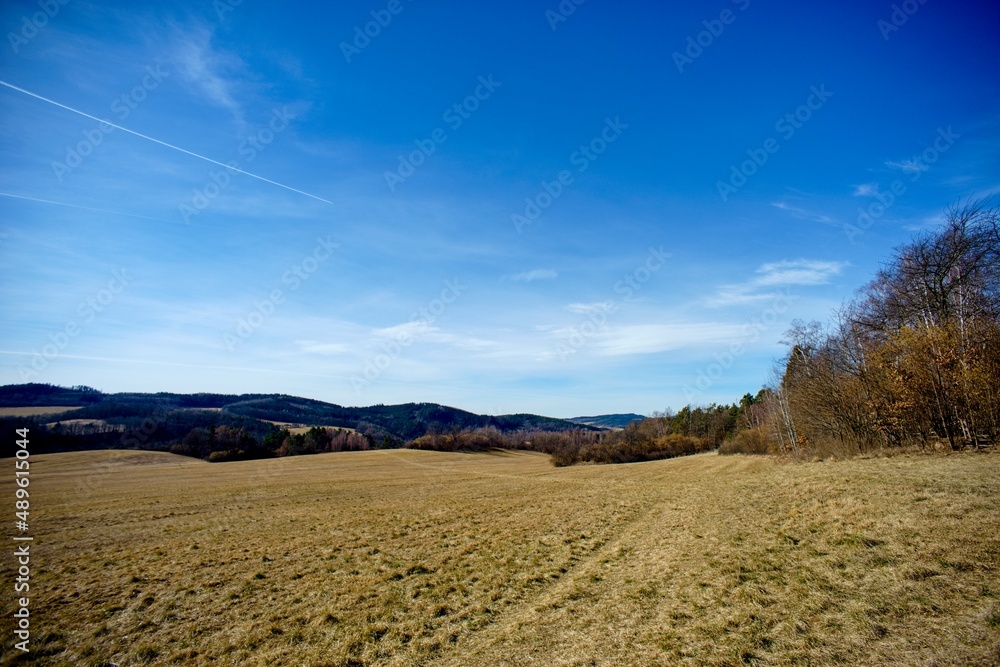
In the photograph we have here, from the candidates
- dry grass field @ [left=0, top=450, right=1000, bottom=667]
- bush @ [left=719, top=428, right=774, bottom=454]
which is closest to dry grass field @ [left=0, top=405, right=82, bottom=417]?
dry grass field @ [left=0, top=450, right=1000, bottom=667]

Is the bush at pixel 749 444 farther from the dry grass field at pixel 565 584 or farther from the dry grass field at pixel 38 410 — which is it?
the dry grass field at pixel 38 410

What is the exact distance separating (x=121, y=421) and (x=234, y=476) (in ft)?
317

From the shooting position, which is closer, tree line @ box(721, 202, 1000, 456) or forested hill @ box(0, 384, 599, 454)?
tree line @ box(721, 202, 1000, 456)

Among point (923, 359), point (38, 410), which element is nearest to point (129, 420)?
point (38, 410)

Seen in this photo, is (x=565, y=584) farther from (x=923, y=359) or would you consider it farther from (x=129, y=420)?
(x=129, y=420)

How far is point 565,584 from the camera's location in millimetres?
10398

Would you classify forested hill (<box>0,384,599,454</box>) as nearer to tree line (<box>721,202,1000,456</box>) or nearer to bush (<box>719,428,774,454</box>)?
bush (<box>719,428,774,454</box>)

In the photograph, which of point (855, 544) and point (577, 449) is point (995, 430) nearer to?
point (855, 544)

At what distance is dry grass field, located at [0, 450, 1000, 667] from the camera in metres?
6.64

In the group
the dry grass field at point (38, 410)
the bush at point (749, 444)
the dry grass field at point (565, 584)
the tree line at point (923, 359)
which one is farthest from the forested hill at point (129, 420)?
the tree line at point (923, 359)

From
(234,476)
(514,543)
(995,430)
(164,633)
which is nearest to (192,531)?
(164,633)

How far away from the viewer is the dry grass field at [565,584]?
6.64 metres

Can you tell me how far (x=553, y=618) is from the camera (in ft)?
27.4

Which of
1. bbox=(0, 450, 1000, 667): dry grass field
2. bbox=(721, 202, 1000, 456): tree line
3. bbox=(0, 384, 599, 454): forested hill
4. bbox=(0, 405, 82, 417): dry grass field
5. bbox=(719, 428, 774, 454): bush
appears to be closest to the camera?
bbox=(0, 450, 1000, 667): dry grass field
